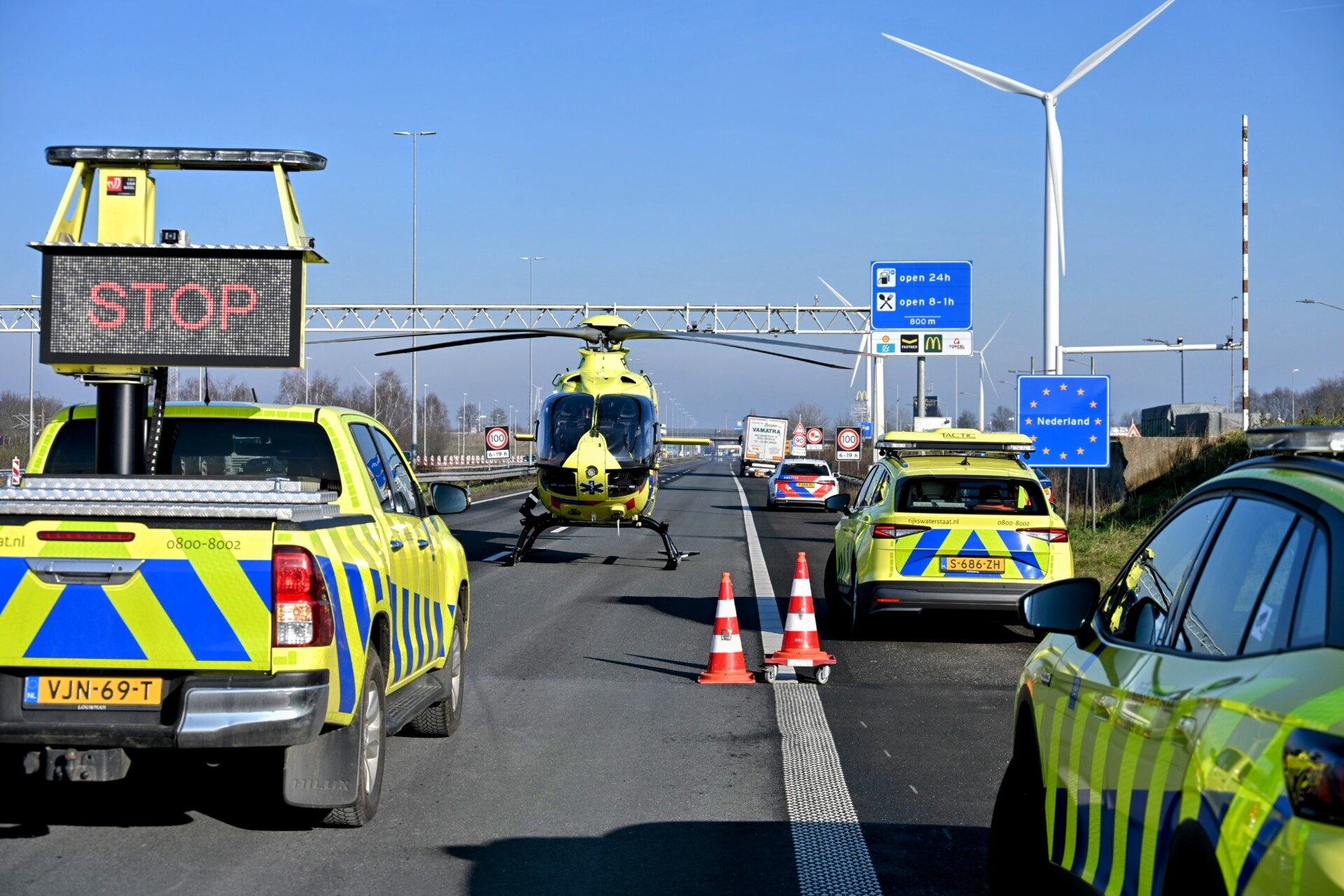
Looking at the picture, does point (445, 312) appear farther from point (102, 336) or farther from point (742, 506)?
point (102, 336)

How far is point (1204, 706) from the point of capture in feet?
10.0

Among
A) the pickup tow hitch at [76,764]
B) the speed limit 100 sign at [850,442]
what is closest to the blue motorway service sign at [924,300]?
the speed limit 100 sign at [850,442]

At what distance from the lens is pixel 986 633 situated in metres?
14.1

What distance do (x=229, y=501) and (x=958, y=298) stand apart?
92.2 ft

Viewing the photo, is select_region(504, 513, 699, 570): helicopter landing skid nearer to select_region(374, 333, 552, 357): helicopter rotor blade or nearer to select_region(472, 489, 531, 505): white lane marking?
select_region(374, 333, 552, 357): helicopter rotor blade

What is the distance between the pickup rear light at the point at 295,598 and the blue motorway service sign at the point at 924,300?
1083 inches

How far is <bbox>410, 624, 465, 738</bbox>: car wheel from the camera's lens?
8.43 meters

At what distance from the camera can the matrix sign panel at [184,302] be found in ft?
23.0

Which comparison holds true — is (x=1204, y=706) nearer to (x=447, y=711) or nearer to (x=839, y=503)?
(x=447, y=711)

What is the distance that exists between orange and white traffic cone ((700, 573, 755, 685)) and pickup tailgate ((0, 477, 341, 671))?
214 inches

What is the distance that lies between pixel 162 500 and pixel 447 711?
3.17 meters

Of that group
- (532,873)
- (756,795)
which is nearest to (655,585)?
(756,795)

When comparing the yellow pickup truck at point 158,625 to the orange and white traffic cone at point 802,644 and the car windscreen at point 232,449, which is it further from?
the orange and white traffic cone at point 802,644

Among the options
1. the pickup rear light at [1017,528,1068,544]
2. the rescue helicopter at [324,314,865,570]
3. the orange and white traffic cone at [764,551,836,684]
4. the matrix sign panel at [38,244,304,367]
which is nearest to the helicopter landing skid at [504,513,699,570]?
the rescue helicopter at [324,314,865,570]
